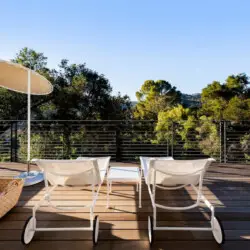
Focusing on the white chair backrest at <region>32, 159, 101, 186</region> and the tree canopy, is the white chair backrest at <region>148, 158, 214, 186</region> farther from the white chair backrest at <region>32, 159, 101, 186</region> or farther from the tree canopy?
Result: the tree canopy

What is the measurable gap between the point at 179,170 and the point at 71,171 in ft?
2.96

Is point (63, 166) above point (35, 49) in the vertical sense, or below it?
below

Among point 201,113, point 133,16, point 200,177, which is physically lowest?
point 200,177

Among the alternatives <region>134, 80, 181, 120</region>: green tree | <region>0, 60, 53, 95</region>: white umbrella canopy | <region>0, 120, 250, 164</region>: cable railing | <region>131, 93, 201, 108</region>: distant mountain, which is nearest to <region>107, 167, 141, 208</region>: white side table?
<region>0, 60, 53, 95</region>: white umbrella canopy

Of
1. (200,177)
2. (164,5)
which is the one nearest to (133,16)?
(164,5)

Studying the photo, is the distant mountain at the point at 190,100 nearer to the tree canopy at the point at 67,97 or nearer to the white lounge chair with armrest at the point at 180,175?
the tree canopy at the point at 67,97

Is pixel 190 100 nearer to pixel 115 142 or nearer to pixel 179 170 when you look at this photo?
pixel 115 142

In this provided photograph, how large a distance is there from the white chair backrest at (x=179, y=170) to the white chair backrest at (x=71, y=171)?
0.49m

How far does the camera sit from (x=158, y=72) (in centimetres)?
1275

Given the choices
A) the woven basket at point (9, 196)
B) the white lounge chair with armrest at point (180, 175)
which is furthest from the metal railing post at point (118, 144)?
the white lounge chair with armrest at point (180, 175)

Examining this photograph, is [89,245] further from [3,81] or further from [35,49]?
[35,49]

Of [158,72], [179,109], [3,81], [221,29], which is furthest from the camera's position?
[158,72]

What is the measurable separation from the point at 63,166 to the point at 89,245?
0.63 metres

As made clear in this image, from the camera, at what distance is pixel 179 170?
1969 mm
